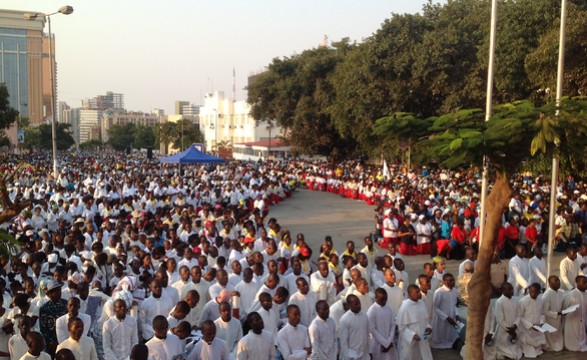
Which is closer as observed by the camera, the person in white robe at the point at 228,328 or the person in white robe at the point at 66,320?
the person in white robe at the point at 66,320

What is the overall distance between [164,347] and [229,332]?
39.6 inches

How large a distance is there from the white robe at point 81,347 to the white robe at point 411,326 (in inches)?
148

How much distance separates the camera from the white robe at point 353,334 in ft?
24.3

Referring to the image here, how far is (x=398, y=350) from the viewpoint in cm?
807

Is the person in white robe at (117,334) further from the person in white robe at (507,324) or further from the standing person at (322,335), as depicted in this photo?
the person in white robe at (507,324)

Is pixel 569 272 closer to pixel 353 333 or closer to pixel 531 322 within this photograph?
Answer: pixel 531 322

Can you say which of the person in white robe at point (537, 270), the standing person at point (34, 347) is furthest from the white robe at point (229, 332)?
the person in white robe at point (537, 270)

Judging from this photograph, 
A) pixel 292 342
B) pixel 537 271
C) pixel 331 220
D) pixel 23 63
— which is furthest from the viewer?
pixel 23 63

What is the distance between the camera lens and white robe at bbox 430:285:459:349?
855 cm

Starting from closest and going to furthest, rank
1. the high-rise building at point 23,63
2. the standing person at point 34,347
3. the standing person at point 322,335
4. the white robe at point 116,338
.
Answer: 1. the standing person at point 34,347
2. the white robe at point 116,338
3. the standing person at point 322,335
4. the high-rise building at point 23,63

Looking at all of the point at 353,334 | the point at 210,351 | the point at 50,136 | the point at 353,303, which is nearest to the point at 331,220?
the point at 353,334

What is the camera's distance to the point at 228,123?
8444cm

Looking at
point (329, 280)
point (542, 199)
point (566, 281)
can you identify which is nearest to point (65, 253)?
point (329, 280)

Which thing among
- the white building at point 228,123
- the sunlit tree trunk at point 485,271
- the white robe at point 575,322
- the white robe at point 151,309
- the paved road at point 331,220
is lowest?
the paved road at point 331,220
